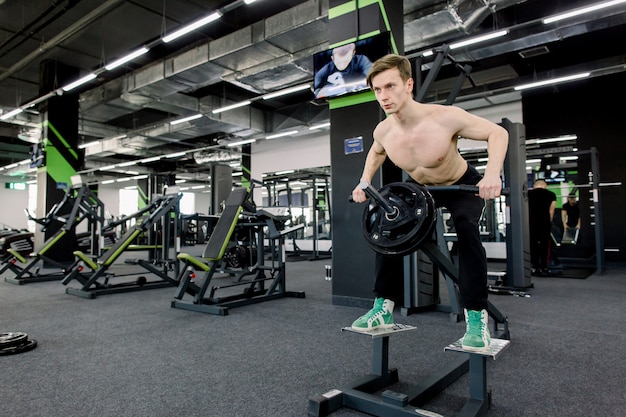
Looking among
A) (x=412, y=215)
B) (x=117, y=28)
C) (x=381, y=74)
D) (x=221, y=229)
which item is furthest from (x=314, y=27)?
(x=412, y=215)

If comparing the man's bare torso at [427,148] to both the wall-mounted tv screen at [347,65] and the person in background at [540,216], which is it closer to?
the wall-mounted tv screen at [347,65]

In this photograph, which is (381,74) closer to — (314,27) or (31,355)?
(31,355)

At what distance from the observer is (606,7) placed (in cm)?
499

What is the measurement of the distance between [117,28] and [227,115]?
10.8 ft

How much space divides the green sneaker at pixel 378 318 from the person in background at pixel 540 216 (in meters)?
5.04

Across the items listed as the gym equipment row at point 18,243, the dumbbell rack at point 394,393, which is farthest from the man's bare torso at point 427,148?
the gym equipment row at point 18,243

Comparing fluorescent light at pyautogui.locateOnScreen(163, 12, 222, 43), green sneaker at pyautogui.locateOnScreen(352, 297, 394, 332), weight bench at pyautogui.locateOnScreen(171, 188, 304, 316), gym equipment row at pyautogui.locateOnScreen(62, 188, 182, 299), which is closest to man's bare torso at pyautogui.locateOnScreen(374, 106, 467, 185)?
green sneaker at pyautogui.locateOnScreen(352, 297, 394, 332)

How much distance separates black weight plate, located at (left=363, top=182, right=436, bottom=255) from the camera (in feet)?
4.91

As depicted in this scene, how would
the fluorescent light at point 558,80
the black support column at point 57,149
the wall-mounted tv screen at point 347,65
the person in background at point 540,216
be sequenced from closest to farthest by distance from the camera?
1. the wall-mounted tv screen at point 347,65
2. the person in background at point 540,216
3. the fluorescent light at point 558,80
4. the black support column at point 57,149

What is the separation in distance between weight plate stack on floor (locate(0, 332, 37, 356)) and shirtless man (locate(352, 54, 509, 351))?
2.23m

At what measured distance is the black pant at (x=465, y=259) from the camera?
5.10 ft

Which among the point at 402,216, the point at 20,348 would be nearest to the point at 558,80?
the point at 402,216

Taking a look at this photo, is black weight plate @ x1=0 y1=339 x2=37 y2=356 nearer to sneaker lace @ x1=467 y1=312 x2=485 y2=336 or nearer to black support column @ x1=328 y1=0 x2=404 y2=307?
black support column @ x1=328 y1=0 x2=404 y2=307

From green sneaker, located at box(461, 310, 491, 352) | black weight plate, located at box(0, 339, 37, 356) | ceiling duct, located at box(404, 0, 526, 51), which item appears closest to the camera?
green sneaker, located at box(461, 310, 491, 352)
